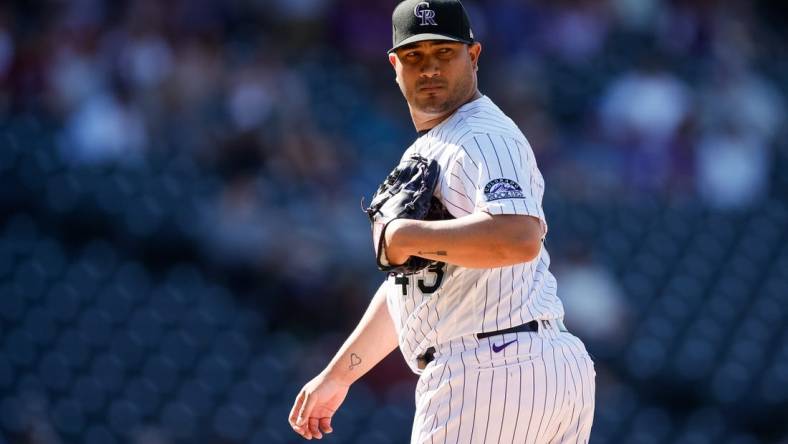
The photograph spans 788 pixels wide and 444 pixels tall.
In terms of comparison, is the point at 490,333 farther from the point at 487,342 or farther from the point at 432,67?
the point at 432,67

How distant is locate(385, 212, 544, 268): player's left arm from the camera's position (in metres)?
2.42

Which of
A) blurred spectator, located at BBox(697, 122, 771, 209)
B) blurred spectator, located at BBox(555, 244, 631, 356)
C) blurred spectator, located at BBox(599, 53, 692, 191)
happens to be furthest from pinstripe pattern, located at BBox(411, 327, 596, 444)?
blurred spectator, located at BBox(697, 122, 771, 209)

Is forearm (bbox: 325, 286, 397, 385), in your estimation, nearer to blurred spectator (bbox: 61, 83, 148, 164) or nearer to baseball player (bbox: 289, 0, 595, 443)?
baseball player (bbox: 289, 0, 595, 443)

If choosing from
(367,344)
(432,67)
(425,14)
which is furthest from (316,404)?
(425,14)

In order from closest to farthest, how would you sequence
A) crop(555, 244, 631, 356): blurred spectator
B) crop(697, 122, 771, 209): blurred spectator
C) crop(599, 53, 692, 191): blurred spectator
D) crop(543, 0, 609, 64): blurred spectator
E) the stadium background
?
the stadium background, crop(555, 244, 631, 356): blurred spectator, crop(599, 53, 692, 191): blurred spectator, crop(697, 122, 771, 209): blurred spectator, crop(543, 0, 609, 64): blurred spectator

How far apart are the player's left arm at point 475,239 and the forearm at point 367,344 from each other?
48cm

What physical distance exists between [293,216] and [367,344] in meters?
3.98

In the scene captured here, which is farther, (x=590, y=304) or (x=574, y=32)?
(x=574, y=32)

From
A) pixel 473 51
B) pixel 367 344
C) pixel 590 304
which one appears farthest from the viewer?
pixel 590 304

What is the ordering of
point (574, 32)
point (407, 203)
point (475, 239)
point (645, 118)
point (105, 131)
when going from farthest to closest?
point (574, 32) → point (645, 118) → point (105, 131) → point (407, 203) → point (475, 239)

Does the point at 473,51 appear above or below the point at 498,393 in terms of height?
above

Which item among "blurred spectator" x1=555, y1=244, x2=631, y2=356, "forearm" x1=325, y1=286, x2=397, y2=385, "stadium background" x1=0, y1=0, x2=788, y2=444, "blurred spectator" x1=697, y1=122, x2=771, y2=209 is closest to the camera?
"forearm" x1=325, y1=286, x2=397, y2=385

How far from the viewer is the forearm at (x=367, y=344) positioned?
2.93 m

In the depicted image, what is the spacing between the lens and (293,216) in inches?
271
